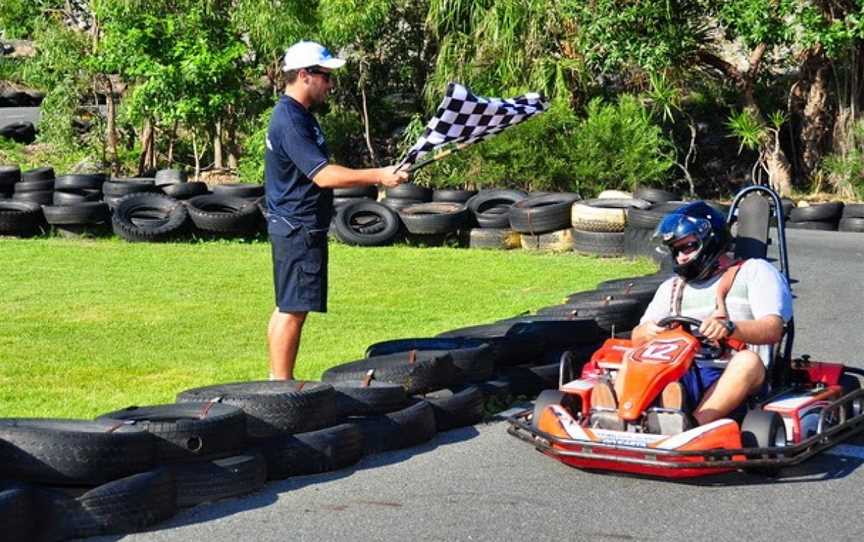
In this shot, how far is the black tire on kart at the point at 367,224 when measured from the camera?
13.8 metres

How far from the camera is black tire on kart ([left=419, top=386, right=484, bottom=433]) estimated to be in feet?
20.3

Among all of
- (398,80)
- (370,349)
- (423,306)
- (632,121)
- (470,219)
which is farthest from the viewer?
(398,80)

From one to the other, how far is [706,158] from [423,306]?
1129 centimetres

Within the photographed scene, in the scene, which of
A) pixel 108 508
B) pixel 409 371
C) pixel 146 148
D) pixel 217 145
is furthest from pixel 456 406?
pixel 146 148

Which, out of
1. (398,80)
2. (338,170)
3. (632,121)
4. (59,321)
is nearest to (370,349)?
(338,170)

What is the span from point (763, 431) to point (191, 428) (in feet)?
6.99

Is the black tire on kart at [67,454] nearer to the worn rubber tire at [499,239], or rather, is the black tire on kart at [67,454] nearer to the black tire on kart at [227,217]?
the worn rubber tire at [499,239]

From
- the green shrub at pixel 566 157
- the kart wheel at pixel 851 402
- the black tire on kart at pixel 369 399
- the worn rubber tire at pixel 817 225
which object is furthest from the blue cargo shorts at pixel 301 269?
the worn rubber tire at pixel 817 225

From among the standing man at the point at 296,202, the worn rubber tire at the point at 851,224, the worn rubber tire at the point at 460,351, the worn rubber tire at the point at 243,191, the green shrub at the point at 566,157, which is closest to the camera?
the standing man at the point at 296,202

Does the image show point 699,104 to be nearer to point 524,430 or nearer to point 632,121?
point 632,121

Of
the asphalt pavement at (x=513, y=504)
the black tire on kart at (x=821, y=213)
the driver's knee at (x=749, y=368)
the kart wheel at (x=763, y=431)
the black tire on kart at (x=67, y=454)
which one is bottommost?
the asphalt pavement at (x=513, y=504)

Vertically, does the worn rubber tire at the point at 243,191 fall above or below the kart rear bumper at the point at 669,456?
above

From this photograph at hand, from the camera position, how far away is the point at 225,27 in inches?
773

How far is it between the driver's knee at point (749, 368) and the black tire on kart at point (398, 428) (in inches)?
50.7
